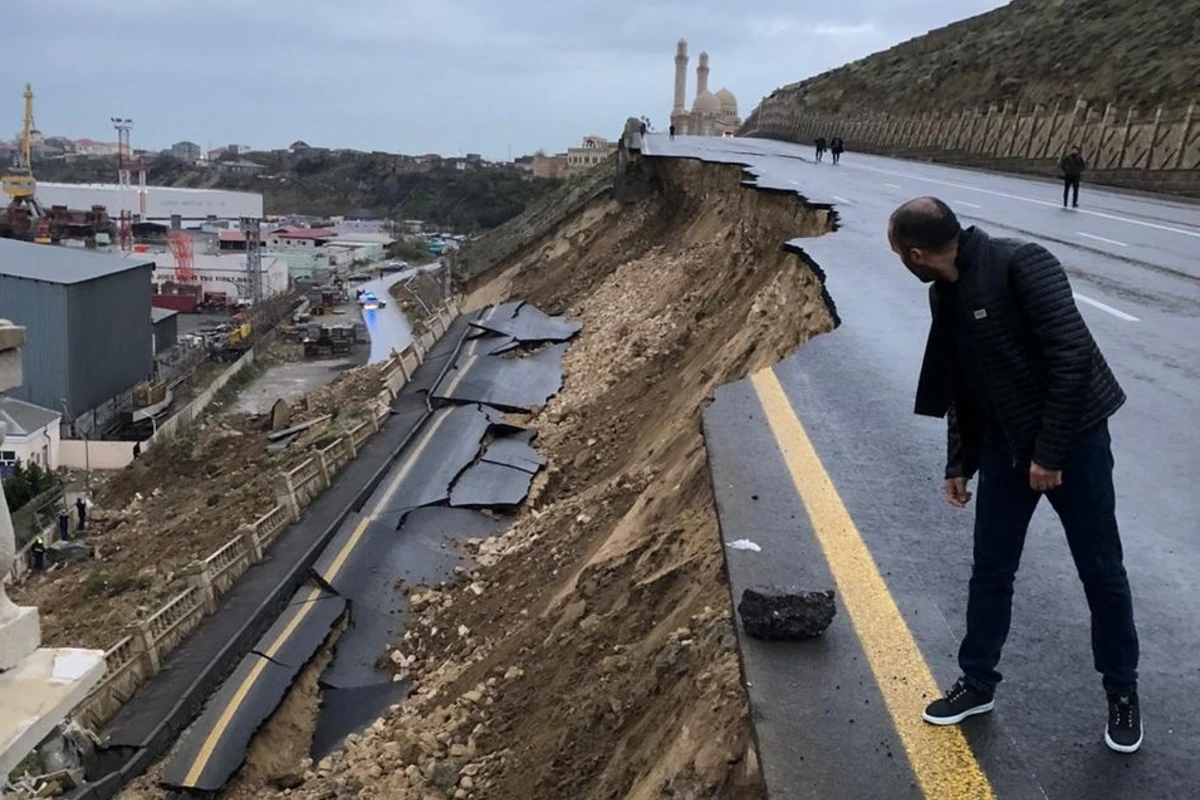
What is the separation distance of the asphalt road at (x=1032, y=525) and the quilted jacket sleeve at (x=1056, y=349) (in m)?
0.93

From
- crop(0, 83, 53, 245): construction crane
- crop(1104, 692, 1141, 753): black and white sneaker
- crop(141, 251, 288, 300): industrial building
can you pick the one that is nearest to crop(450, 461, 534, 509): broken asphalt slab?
crop(1104, 692, 1141, 753): black and white sneaker

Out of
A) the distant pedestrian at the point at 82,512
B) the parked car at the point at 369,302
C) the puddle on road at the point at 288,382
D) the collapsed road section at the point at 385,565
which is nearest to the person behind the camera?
the collapsed road section at the point at 385,565

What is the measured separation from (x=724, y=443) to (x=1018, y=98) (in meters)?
40.7

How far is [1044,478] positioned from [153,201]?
121465mm

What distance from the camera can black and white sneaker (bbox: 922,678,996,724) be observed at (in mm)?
3309

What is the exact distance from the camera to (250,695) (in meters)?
9.58

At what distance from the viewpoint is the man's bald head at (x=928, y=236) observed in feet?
9.90

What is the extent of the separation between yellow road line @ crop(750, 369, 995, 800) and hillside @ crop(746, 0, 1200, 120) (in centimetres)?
2846

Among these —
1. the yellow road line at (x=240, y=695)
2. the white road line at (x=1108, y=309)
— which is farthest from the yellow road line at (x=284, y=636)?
the white road line at (x=1108, y=309)

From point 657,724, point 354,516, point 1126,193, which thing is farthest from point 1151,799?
point 1126,193

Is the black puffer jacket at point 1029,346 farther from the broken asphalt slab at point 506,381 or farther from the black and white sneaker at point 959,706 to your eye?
the broken asphalt slab at point 506,381

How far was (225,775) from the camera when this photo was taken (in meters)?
8.45

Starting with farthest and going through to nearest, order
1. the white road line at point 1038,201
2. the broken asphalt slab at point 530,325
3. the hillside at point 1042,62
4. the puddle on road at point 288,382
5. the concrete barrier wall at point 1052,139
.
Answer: the puddle on road at point 288,382
the hillside at point 1042,62
the concrete barrier wall at point 1052,139
the broken asphalt slab at point 530,325
the white road line at point 1038,201

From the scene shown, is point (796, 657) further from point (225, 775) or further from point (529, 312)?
point (529, 312)
